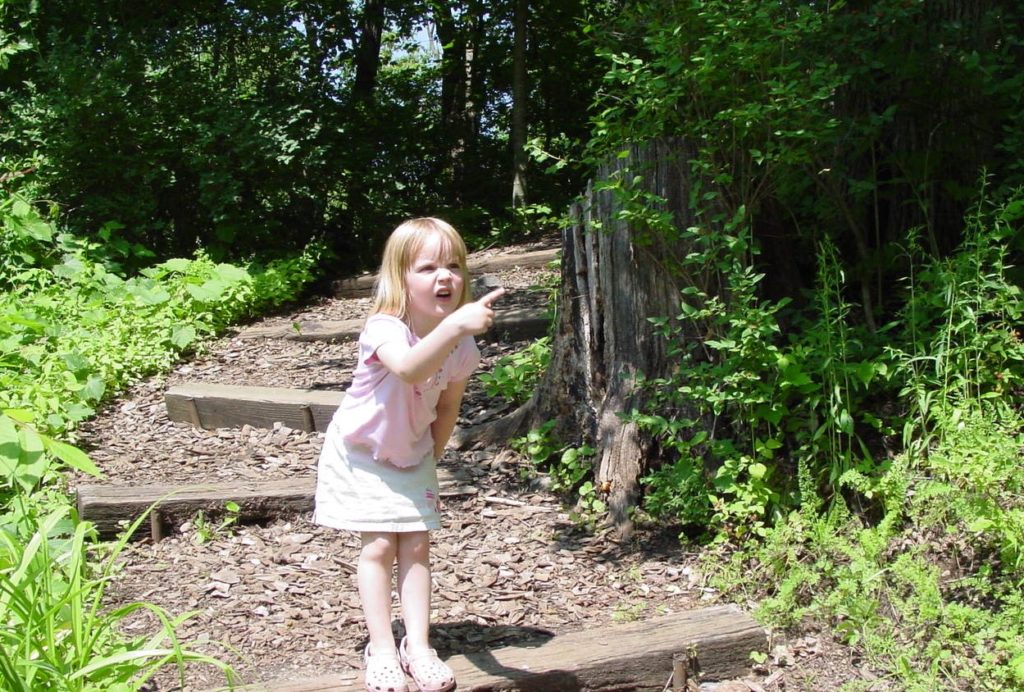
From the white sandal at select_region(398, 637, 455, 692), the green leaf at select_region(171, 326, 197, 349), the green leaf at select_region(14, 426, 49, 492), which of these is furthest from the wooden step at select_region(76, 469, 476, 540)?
the green leaf at select_region(171, 326, 197, 349)

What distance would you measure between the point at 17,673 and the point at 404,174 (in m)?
8.36

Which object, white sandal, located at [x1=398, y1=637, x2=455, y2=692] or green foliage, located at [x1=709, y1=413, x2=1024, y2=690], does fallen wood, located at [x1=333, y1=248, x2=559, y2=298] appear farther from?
white sandal, located at [x1=398, y1=637, x2=455, y2=692]

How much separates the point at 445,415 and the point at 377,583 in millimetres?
530

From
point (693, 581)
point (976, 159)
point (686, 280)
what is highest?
point (976, 159)

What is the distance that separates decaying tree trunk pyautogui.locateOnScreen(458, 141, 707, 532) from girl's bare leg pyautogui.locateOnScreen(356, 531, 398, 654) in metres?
1.40

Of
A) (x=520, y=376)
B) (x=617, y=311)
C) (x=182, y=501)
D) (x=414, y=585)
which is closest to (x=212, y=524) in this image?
(x=182, y=501)

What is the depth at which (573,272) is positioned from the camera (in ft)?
14.9

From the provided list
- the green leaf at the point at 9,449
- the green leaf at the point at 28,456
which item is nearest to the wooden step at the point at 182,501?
the green leaf at the point at 28,456

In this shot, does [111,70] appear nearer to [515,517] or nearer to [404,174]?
[404,174]

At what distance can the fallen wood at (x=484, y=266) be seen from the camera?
8.30 m

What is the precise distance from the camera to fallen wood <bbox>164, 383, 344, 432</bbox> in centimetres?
533

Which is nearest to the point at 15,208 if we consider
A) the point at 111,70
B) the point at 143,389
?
the point at 111,70

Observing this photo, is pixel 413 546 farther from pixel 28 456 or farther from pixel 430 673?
pixel 28 456

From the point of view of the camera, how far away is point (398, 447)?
2.99 m
